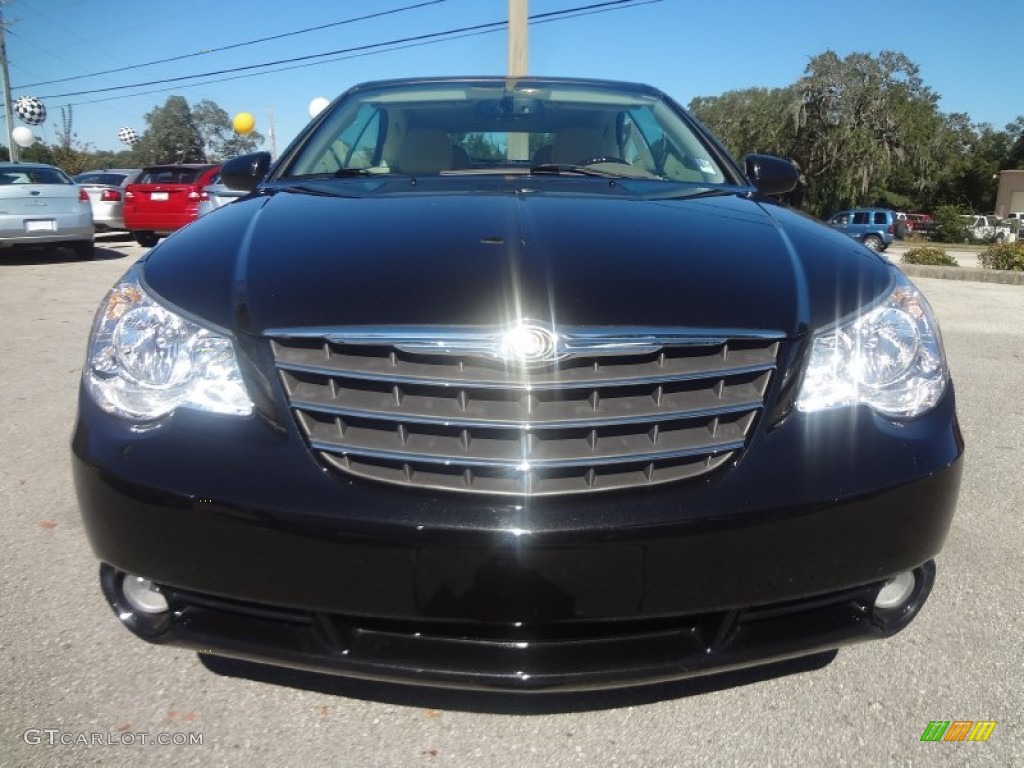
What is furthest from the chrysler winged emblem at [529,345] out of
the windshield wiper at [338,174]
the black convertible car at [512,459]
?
the windshield wiper at [338,174]

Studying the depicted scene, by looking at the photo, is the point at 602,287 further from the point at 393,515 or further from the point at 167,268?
the point at 167,268

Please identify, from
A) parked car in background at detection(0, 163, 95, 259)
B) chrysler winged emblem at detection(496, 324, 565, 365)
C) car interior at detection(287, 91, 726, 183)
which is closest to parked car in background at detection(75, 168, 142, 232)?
parked car in background at detection(0, 163, 95, 259)

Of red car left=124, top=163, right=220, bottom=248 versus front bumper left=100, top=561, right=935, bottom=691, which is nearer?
front bumper left=100, top=561, right=935, bottom=691

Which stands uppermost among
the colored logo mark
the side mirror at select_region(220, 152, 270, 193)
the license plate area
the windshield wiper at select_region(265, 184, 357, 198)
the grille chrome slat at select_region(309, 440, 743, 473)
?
the side mirror at select_region(220, 152, 270, 193)

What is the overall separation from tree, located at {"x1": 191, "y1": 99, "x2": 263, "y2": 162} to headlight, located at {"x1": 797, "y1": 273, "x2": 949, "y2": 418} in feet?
272

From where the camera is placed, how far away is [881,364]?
1.62 m

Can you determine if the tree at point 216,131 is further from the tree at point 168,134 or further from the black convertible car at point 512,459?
the black convertible car at point 512,459

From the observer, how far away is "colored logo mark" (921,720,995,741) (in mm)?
1699

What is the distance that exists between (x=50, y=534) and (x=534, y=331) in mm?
2053

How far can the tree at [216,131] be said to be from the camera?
258ft

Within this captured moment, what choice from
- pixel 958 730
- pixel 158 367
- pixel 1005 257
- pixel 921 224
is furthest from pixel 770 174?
pixel 921 224

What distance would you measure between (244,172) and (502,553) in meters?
1.96

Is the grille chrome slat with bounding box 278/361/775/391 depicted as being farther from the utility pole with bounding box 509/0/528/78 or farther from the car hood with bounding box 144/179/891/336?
the utility pole with bounding box 509/0/528/78

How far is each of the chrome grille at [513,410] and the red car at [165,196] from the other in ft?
42.1
